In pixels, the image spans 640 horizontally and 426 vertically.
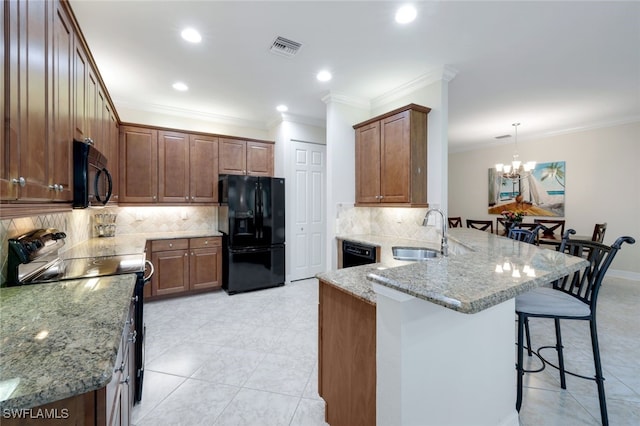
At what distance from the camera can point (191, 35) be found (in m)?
2.43

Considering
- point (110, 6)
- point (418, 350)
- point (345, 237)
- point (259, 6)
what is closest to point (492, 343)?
point (418, 350)

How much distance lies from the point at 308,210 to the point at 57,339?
4.01 m

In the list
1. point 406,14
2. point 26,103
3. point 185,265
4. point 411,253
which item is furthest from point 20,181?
point 185,265

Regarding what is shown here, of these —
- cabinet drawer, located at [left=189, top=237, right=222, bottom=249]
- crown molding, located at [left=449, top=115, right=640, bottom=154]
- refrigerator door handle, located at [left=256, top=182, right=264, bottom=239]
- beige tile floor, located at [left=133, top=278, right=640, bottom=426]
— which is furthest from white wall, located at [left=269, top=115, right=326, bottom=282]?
crown molding, located at [left=449, top=115, right=640, bottom=154]

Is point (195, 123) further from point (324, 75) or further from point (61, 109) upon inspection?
point (61, 109)

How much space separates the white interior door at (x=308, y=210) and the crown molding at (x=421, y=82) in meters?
1.52

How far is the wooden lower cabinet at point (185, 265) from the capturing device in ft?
12.0

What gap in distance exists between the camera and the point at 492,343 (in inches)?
54.5

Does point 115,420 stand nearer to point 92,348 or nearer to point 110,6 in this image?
point 92,348

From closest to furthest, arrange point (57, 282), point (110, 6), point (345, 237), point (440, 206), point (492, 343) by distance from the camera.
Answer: point (492, 343), point (57, 282), point (110, 6), point (440, 206), point (345, 237)

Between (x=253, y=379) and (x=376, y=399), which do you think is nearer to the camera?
(x=376, y=399)

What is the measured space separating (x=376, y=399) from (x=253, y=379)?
48.6 inches

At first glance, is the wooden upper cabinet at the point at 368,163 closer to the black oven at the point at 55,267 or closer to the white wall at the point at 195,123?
the white wall at the point at 195,123

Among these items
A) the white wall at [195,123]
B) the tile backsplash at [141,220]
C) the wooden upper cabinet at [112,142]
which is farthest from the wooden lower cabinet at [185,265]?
the white wall at [195,123]
